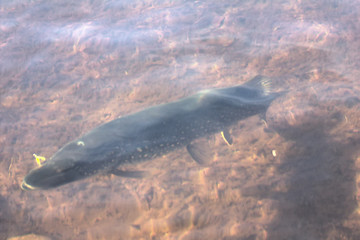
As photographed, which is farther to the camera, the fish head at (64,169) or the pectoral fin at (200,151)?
the pectoral fin at (200,151)

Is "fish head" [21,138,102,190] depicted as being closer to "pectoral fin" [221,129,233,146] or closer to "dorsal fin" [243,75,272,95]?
"pectoral fin" [221,129,233,146]

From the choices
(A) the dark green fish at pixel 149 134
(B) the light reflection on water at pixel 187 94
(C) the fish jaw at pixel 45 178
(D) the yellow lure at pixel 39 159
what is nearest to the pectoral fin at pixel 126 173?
(A) the dark green fish at pixel 149 134

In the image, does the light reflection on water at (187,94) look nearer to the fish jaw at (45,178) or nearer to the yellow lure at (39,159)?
the yellow lure at (39,159)

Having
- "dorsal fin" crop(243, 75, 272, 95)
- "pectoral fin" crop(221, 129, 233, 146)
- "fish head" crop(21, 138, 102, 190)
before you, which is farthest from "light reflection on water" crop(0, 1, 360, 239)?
"fish head" crop(21, 138, 102, 190)

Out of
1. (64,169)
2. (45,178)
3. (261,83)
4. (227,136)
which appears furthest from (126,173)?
(261,83)

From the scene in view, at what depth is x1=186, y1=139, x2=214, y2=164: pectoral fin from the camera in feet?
12.8

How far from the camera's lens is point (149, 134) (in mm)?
3670

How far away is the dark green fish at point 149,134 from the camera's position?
10.6 ft

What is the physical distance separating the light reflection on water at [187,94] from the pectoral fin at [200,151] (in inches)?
4.2

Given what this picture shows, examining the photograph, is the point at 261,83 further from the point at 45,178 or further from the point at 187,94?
the point at 45,178

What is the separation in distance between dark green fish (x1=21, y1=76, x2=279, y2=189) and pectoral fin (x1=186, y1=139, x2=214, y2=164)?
0.05 feet

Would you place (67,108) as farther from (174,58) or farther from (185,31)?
(185,31)

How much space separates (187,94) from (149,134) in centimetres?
149

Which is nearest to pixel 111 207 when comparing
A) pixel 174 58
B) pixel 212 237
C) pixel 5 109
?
pixel 212 237
